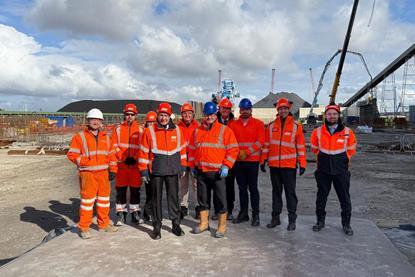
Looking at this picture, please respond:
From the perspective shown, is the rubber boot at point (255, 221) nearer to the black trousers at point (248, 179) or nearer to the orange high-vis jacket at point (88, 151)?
the black trousers at point (248, 179)

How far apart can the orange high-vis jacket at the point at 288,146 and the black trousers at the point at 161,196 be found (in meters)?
1.40

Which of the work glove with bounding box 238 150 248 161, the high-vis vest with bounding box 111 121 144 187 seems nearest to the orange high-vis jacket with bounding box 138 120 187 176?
the high-vis vest with bounding box 111 121 144 187

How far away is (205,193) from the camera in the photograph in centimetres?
491

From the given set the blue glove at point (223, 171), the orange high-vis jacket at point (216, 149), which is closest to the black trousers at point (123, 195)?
the orange high-vis jacket at point (216, 149)

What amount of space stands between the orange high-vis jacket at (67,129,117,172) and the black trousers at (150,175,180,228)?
737 mm

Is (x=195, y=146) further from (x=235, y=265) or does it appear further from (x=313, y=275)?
(x=313, y=275)

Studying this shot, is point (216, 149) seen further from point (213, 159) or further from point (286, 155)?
point (286, 155)

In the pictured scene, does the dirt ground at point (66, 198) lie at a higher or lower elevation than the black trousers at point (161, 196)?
lower

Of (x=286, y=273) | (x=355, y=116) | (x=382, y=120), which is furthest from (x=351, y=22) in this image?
(x=355, y=116)

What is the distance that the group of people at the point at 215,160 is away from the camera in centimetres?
477

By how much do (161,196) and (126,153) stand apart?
109cm

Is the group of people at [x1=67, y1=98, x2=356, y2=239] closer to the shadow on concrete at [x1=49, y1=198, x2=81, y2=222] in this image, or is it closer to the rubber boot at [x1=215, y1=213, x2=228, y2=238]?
the rubber boot at [x1=215, y1=213, x2=228, y2=238]

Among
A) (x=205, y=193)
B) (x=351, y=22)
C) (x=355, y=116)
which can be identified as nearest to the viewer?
(x=205, y=193)

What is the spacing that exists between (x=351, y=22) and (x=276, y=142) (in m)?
29.5
